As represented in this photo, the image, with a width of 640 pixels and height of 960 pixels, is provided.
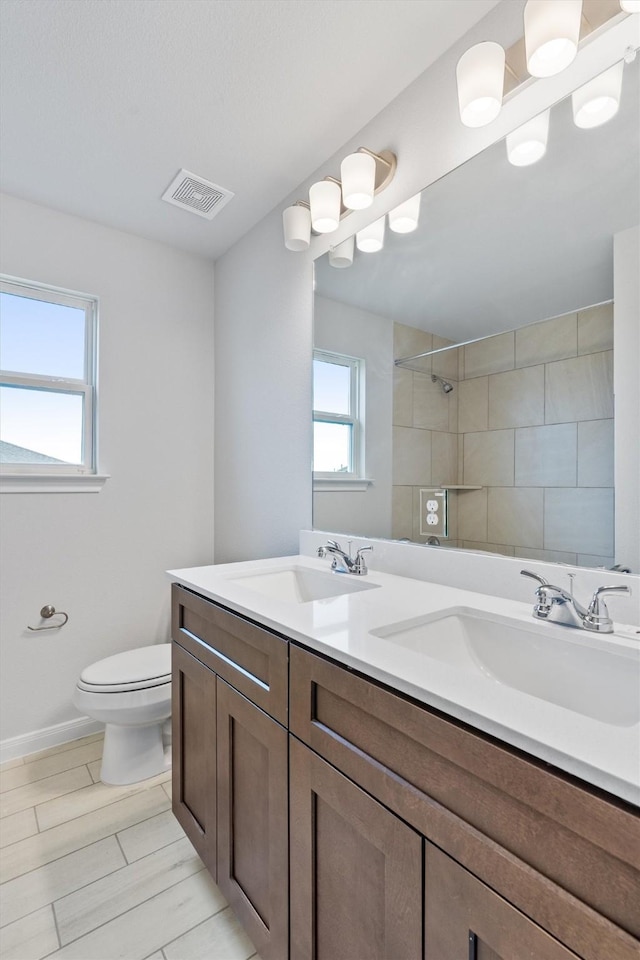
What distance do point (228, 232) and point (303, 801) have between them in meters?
2.36

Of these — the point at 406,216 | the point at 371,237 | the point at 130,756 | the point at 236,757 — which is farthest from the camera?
the point at 130,756

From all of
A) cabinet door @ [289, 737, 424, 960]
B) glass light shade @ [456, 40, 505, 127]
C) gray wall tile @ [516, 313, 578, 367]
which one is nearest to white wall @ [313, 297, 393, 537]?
gray wall tile @ [516, 313, 578, 367]

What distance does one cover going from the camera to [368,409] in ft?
5.45

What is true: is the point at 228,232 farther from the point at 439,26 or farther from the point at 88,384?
the point at 439,26

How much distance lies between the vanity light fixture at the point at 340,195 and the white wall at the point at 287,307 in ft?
0.15

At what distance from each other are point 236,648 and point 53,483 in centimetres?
147

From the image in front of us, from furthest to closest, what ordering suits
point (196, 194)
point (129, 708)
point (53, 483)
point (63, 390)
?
point (63, 390) < point (53, 483) < point (196, 194) < point (129, 708)

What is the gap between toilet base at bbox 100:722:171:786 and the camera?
1.81 metres

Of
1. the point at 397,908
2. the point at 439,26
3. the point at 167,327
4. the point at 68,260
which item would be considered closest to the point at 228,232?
the point at 167,327

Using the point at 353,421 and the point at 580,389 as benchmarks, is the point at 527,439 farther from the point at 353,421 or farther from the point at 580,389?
the point at 353,421

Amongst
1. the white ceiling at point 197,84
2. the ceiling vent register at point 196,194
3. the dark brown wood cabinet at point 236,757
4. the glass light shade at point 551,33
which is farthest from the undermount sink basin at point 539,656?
the ceiling vent register at point 196,194

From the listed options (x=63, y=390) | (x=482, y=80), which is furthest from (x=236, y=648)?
(x=63, y=390)

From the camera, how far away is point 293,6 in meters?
1.23

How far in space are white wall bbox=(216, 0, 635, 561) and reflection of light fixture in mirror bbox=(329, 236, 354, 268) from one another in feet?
0.09
